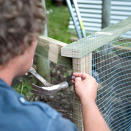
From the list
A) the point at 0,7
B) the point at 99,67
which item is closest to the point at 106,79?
the point at 99,67

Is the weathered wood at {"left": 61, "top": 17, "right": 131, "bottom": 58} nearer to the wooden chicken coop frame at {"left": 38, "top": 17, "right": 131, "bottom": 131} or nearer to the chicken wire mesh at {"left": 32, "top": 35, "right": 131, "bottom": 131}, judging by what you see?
the wooden chicken coop frame at {"left": 38, "top": 17, "right": 131, "bottom": 131}

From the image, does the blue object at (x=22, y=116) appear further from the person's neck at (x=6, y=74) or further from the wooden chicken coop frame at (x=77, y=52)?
the wooden chicken coop frame at (x=77, y=52)

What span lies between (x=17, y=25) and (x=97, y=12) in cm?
400

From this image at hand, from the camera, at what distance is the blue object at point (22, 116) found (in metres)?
0.76

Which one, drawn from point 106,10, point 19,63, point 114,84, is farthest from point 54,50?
point 106,10

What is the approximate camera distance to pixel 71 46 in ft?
3.93

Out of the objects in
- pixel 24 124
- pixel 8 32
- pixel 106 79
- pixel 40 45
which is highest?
pixel 8 32

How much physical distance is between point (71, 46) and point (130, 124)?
113 cm

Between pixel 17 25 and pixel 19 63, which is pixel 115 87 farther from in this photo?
pixel 17 25

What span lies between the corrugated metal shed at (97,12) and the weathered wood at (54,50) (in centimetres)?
329

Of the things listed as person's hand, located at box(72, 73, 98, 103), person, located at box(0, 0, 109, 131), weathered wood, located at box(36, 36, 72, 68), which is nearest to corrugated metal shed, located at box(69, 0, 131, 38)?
weathered wood, located at box(36, 36, 72, 68)

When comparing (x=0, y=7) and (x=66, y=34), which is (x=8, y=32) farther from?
(x=66, y=34)

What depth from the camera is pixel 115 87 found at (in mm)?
1909

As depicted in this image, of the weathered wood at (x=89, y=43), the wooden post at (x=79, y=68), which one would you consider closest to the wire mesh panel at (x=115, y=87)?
the weathered wood at (x=89, y=43)
